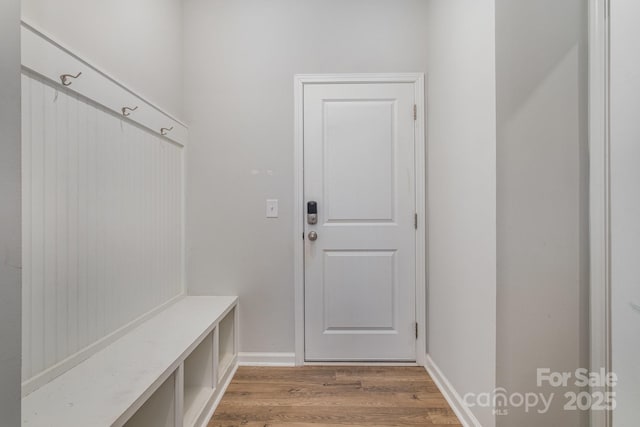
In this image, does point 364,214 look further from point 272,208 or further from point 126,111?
point 126,111

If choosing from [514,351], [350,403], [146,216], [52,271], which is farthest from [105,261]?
[514,351]

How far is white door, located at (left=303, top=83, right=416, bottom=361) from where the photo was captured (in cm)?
196

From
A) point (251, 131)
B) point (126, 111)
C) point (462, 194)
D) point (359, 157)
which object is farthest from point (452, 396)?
point (126, 111)

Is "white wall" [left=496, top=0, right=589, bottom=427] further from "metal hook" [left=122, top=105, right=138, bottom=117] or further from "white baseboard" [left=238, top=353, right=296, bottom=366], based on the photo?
"metal hook" [left=122, top=105, right=138, bottom=117]

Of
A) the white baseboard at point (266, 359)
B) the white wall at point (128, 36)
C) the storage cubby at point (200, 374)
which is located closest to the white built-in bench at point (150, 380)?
the storage cubby at point (200, 374)

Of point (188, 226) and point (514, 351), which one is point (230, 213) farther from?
point (514, 351)

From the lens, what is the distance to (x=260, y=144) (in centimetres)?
199

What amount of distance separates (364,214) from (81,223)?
4.95ft

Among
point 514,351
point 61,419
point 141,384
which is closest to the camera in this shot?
point 61,419

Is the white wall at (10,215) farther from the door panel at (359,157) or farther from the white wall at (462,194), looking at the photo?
the door panel at (359,157)

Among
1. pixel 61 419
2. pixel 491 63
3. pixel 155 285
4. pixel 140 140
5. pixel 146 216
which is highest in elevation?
pixel 491 63

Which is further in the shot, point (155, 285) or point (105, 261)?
point (155, 285)

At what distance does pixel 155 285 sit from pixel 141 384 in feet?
2.39

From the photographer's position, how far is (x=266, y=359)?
1.97 metres
